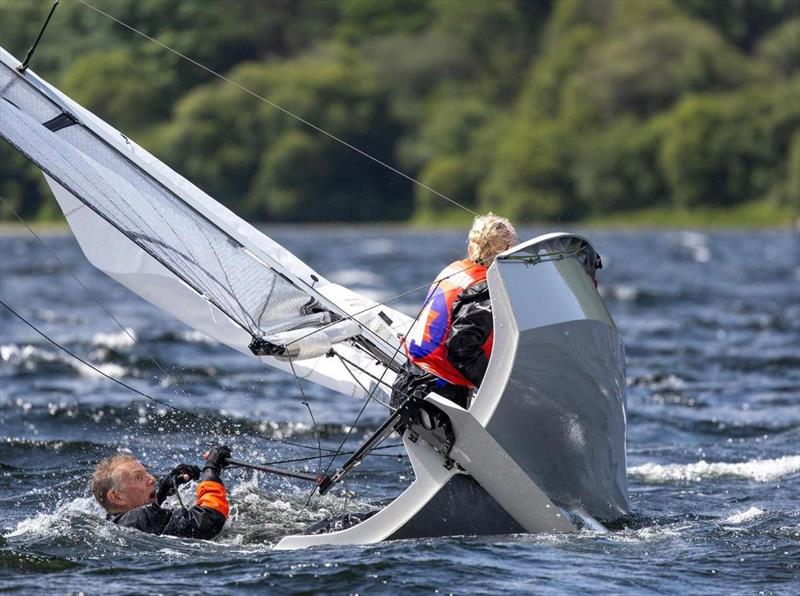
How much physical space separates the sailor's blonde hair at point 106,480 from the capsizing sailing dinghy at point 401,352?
887 mm

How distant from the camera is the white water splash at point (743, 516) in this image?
805 centimetres

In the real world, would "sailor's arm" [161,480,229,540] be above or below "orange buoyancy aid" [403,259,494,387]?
below

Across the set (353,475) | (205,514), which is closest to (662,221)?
(353,475)

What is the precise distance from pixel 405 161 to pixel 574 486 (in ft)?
223

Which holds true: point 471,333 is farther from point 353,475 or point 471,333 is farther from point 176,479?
point 353,475

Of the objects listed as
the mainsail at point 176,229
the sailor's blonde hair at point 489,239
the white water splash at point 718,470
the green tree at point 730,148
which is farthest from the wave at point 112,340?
the green tree at point 730,148

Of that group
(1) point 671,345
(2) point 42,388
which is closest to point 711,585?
(2) point 42,388

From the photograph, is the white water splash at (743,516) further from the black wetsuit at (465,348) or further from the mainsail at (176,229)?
the mainsail at (176,229)

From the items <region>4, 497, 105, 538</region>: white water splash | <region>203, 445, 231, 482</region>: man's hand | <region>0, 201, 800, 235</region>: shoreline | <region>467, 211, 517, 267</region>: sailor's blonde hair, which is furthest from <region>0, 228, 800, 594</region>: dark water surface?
<region>0, 201, 800, 235</region>: shoreline

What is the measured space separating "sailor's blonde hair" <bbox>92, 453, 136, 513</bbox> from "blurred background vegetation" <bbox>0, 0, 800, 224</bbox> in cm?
4476

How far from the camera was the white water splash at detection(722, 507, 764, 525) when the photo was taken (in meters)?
8.05

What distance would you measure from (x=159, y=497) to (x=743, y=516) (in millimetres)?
3063

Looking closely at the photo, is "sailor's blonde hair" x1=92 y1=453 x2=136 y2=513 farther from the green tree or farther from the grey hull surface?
the green tree

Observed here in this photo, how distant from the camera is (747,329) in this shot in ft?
63.9
